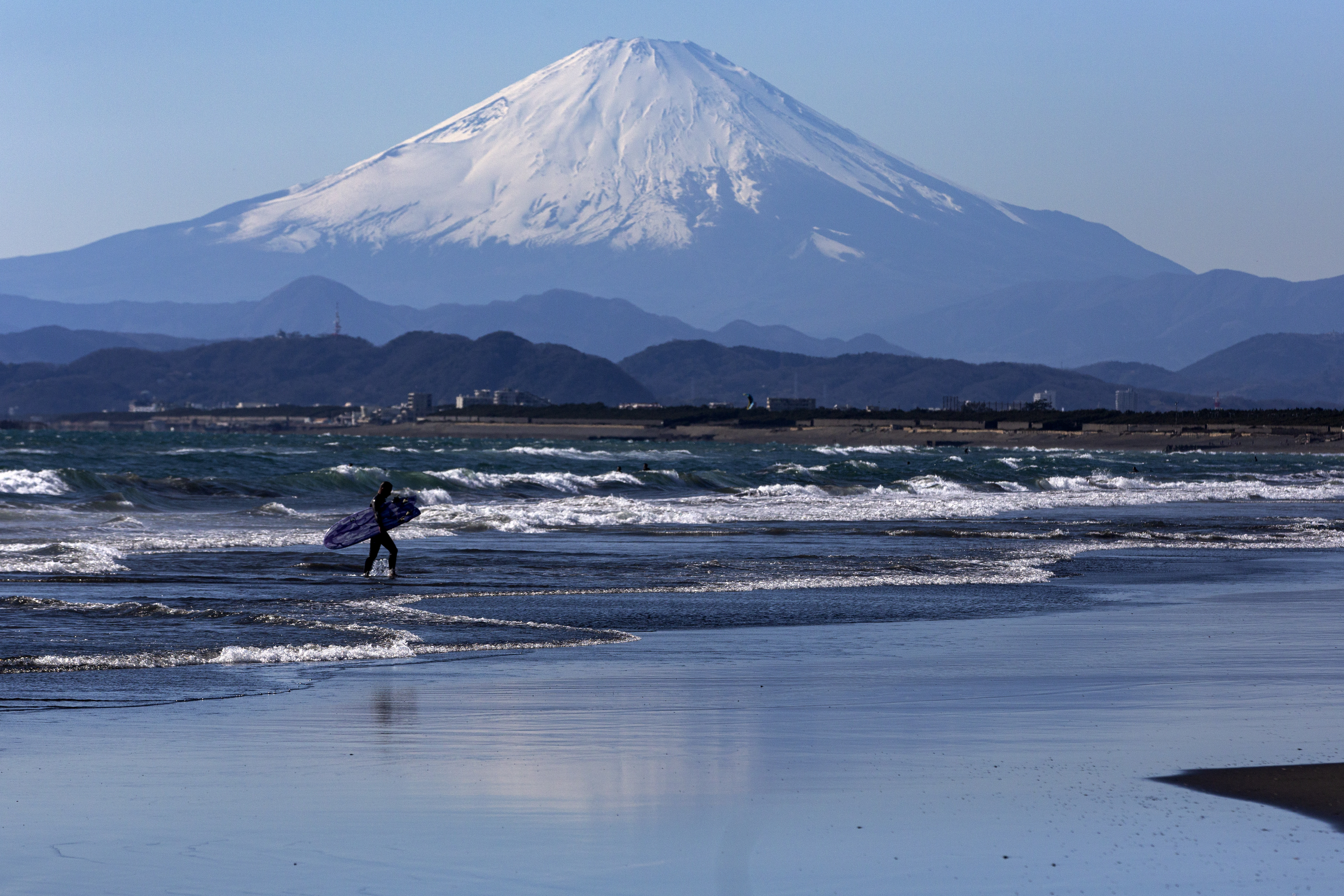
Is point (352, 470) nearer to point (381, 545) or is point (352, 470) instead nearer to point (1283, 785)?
point (381, 545)

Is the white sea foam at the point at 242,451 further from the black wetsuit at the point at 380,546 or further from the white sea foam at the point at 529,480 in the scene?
the black wetsuit at the point at 380,546

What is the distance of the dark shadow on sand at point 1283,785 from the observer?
8.05 metres

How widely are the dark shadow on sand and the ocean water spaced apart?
7.44 m

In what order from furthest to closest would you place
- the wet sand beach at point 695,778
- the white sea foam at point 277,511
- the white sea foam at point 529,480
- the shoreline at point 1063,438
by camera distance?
1. the shoreline at point 1063,438
2. the white sea foam at point 529,480
3. the white sea foam at point 277,511
4. the wet sand beach at point 695,778

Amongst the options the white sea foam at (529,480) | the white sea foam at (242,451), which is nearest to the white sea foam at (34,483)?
the white sea foam at (529,480)

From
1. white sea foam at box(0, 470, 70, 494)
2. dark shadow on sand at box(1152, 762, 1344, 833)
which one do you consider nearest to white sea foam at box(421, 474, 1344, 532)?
white sea foam at box(0, 470, 70, 494)

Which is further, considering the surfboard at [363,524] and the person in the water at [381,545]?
the surfboard at [363,524]

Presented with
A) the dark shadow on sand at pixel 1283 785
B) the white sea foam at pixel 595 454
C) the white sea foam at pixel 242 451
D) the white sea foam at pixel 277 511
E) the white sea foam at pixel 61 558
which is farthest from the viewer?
the white sea foam at pixel 595 454

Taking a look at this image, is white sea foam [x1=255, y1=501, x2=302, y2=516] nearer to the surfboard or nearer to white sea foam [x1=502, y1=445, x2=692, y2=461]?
the surfboard

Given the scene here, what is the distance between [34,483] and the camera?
4581cm

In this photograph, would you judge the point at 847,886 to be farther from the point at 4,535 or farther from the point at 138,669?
the point at 4,535

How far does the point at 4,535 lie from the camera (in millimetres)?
28109

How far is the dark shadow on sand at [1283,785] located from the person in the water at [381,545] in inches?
598

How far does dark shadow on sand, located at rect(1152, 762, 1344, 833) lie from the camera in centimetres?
805
